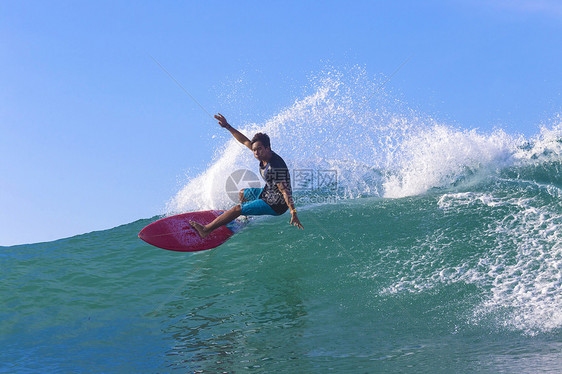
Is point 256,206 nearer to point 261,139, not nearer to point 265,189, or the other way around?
point 265,189

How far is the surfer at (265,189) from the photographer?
6.27 m

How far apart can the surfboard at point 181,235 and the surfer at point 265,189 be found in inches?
31.1

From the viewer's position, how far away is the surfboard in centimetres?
809

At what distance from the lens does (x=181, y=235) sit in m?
8.19

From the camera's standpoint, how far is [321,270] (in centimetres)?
743

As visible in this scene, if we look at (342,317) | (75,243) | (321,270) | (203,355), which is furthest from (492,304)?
(75,243)

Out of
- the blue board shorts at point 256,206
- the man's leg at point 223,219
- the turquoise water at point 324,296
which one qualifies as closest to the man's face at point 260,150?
the blue board shorts at point 256,206

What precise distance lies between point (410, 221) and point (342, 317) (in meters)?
3.15

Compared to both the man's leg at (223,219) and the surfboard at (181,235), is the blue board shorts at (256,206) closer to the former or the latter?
the man's leg at (223,219)

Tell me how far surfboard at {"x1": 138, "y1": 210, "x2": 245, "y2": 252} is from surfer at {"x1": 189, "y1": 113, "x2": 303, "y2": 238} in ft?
2.59

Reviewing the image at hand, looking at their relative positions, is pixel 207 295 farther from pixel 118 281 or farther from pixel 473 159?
pixel 473 159

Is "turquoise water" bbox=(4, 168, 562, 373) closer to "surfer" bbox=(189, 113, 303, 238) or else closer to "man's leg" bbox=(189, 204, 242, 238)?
"man's leg" bbox=(189, 204, 242, 238)

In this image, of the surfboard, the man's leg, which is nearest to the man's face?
the man's leg

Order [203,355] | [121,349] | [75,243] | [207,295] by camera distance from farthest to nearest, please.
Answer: [75,243], [207,295], [121,349], [203,355]
